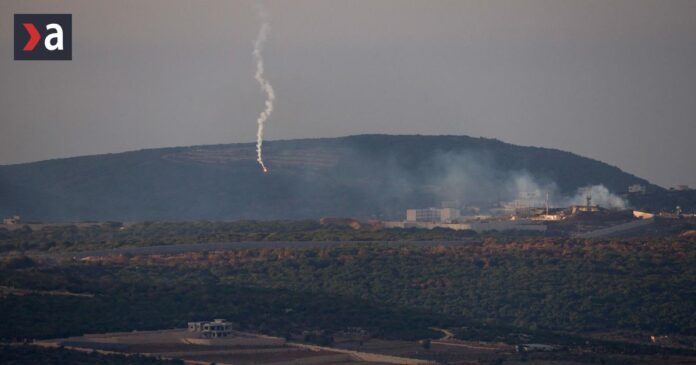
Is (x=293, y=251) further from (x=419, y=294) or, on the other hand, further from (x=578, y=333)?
(x=578, y=333)

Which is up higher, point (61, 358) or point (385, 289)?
point (385, 289)

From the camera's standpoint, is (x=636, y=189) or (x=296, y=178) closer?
(x=636, y=189)

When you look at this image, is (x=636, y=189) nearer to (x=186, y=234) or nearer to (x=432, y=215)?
(x=432, y=215)

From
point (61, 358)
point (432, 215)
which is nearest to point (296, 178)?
point (432, 215)

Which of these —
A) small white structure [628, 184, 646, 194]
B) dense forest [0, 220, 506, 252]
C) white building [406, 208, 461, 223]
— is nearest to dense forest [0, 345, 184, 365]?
dense forest [0, 220, 506, 252]

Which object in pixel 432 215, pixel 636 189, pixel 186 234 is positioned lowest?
pixel 186 234

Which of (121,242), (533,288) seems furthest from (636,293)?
(121,242)

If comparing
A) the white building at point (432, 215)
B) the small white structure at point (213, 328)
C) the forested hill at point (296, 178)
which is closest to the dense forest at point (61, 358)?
the small white structure at point (213, 328)

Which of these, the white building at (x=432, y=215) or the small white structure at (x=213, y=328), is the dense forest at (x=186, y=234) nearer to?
the white building at (x=432, y=215)
